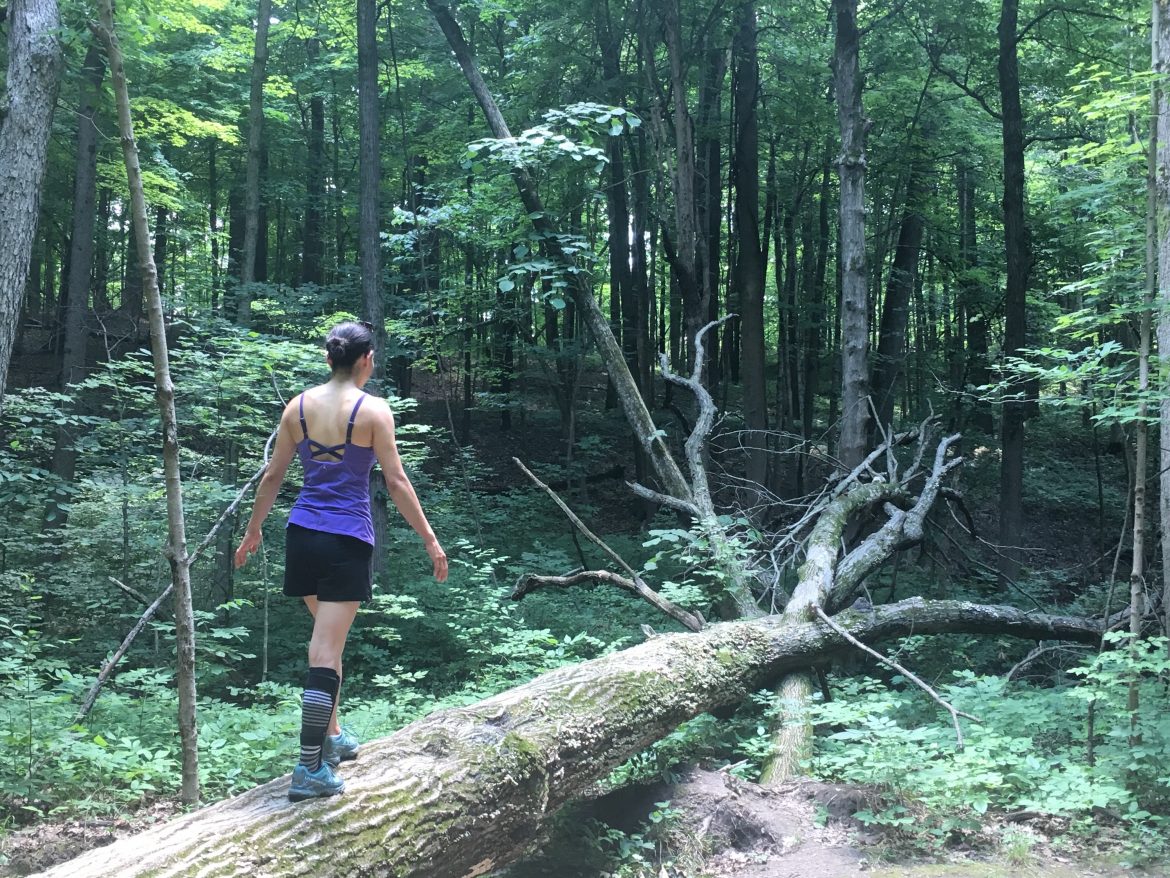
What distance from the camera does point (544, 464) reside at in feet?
54.5

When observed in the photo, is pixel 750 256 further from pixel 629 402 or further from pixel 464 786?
pixel 464 786

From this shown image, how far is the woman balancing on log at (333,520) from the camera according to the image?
2.98 meters

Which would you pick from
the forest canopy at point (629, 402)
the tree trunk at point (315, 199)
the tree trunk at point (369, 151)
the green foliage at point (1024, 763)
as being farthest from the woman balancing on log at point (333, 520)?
the tree trunk at point (315, 199)

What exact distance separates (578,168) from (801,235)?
21.6 feet

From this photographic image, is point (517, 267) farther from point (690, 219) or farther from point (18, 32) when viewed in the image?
point (18, 32)

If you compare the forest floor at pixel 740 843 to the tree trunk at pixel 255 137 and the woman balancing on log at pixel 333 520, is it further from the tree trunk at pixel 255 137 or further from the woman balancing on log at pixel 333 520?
the tree trunk at pixel 255 137

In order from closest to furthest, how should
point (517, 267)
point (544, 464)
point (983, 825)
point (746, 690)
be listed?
point (983, 825)
point (746, 690)
point (517, 267)
point (544, 464)

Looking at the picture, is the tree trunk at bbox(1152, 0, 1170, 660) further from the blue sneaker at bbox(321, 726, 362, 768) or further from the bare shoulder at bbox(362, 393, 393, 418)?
the blue sneaker at bbox(321, 726, 362, 768)

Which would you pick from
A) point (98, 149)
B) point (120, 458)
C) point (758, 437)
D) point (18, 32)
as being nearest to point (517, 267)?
point (18, 32)

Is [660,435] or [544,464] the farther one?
[544,464]

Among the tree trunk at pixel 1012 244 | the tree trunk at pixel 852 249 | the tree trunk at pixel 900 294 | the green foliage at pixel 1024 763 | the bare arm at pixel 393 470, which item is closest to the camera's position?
the bare arm at pixel 393 470

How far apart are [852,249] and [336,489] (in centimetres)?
694

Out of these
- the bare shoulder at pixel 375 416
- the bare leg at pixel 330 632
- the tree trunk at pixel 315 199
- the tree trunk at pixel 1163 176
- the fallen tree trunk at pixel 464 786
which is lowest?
the fallen tree trunk at pixel 464 786

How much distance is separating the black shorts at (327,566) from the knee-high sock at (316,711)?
0.99 feet
